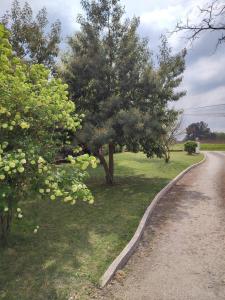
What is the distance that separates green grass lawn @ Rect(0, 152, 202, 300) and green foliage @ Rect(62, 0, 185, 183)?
4.13 m

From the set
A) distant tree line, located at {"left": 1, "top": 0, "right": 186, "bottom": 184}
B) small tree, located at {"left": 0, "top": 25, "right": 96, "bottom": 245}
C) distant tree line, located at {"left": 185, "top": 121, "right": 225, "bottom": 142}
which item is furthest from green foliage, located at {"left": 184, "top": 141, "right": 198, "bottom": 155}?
distant tree line, located at {"left": 185, "top": 121, "right": 225, "bottom": 142}

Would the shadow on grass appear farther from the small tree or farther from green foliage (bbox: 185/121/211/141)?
green foliage (bbox: 185/121/211/141)

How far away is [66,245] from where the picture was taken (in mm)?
9602

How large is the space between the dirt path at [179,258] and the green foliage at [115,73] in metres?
5.15

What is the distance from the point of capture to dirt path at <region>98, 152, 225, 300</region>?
7.17 metres

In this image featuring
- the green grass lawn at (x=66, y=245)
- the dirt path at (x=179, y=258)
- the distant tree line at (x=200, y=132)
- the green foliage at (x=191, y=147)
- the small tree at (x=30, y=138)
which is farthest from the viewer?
the distant tree line at (x=200, y=132)

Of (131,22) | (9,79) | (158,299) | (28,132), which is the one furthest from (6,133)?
(131,22)

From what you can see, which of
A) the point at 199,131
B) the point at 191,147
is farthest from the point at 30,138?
the point at 199,131

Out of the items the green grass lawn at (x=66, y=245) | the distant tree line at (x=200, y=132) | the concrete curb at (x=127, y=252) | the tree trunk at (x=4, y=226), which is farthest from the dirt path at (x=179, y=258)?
the distant tree line at (x=200, y=132)

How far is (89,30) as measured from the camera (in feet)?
57.6

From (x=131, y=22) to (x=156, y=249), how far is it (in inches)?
516

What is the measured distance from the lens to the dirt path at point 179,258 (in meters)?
7.17

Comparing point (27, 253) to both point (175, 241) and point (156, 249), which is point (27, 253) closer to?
point (156, 249)

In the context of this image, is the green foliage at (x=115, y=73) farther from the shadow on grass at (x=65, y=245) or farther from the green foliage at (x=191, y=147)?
the green foliage at (x=191, y=147)
